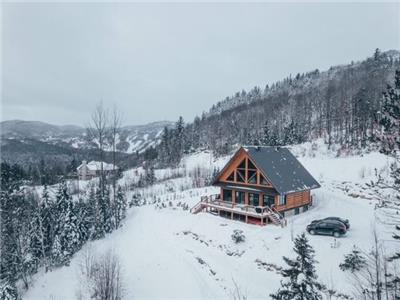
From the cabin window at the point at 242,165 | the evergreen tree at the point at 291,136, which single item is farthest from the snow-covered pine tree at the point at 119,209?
the evergreen tree at the point at 291,136

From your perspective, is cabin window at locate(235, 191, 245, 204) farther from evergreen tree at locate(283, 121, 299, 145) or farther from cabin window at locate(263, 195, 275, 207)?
evergreen tree at locate(283, 121, 299, 145)

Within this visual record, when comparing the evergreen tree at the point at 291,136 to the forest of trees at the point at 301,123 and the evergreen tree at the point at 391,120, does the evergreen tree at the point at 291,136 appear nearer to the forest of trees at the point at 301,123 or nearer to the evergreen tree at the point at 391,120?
the forest of trees at the point at 301,123

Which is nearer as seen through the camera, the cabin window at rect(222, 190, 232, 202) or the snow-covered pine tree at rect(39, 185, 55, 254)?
the snow-covered pine tree at rect(39, 185, 55, 254)

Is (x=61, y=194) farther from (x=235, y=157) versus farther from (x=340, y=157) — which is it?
(x=340, y=157)

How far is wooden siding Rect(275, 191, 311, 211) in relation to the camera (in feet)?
85.7

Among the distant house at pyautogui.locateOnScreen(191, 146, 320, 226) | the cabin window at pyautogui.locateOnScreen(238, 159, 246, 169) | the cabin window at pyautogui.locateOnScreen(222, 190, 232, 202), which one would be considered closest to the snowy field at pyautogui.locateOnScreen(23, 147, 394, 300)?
the distant house at pyautogui.locateOnScreen(191, 146, 320, 226)

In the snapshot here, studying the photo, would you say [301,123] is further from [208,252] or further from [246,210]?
[208,252]

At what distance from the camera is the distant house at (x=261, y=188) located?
25.3 m

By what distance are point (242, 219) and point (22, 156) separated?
4950 inches

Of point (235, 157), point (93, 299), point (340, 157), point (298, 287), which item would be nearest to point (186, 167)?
point (340, 157)

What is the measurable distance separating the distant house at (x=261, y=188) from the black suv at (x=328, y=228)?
2.51m

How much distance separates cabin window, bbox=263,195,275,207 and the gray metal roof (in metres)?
1.42

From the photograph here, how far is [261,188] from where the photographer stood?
2625cm

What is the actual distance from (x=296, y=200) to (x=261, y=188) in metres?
3.82
